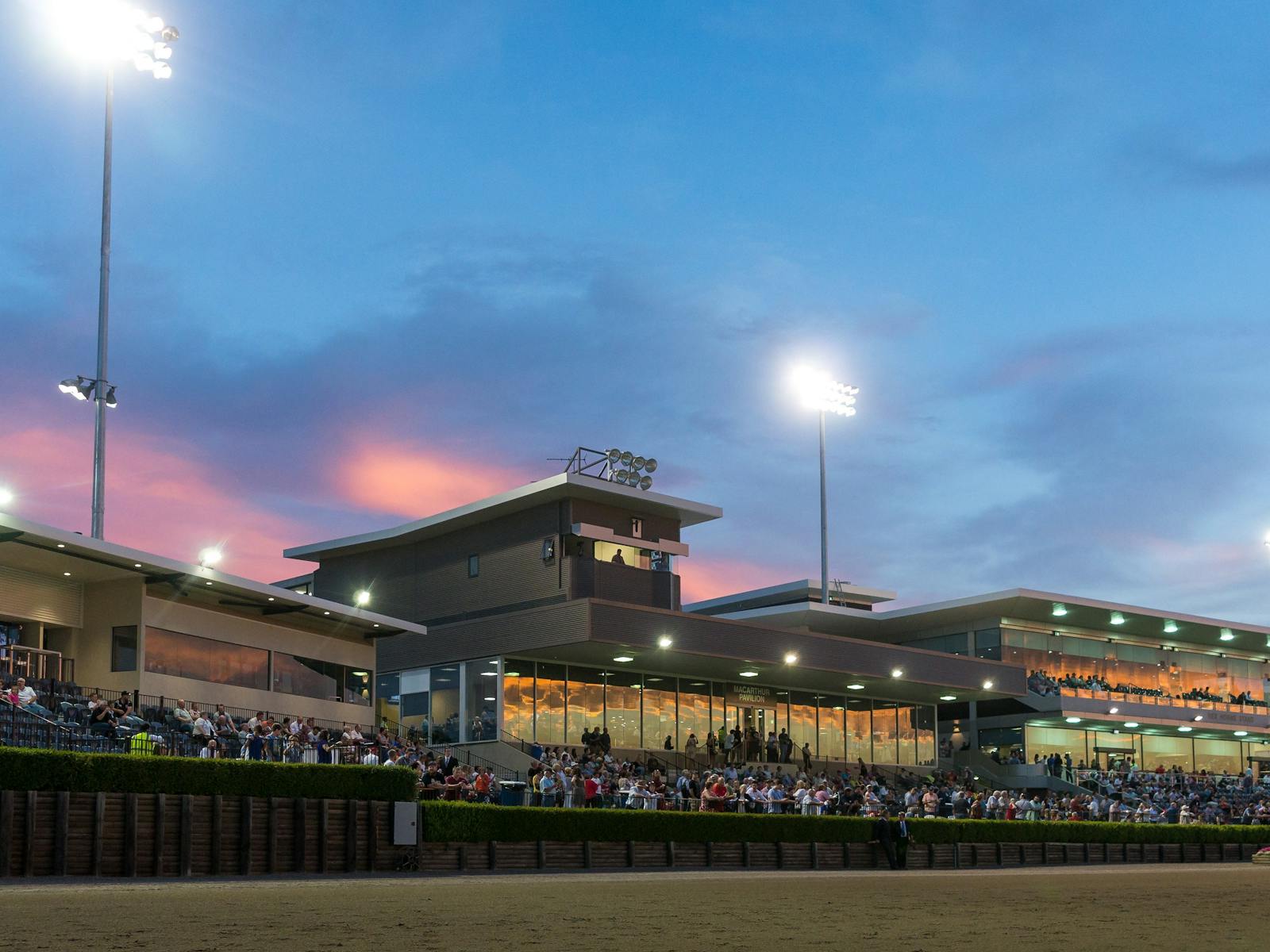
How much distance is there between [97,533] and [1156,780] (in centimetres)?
4323

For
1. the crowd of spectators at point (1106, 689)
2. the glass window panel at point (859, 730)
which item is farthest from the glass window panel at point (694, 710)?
the crowd of spectators at point (1106, 689)

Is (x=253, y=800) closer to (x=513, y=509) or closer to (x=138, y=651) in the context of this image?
(x=138, y=651)

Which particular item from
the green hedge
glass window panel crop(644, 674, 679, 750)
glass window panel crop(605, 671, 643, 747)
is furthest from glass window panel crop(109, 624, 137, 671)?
glass window panel crop(644, 674, 679, 750)

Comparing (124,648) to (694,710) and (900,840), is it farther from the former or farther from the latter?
(694,710)

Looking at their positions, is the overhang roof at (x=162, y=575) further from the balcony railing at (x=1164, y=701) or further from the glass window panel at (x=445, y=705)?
the balcony railing at (x=1164, y=701)

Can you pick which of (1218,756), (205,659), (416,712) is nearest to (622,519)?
(416,712)

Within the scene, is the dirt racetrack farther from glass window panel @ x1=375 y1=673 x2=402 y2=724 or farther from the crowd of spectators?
the crowd of spectators

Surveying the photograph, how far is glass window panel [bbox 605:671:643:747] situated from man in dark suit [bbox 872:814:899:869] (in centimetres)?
1346

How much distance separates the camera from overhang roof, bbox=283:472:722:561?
46875mm

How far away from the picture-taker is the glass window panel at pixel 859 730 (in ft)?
187

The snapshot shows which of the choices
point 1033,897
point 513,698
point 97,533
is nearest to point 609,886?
point 1033,897

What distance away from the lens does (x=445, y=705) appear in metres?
47.3

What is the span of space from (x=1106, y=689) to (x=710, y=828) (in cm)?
3734

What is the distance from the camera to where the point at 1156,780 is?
6097 centimetres
